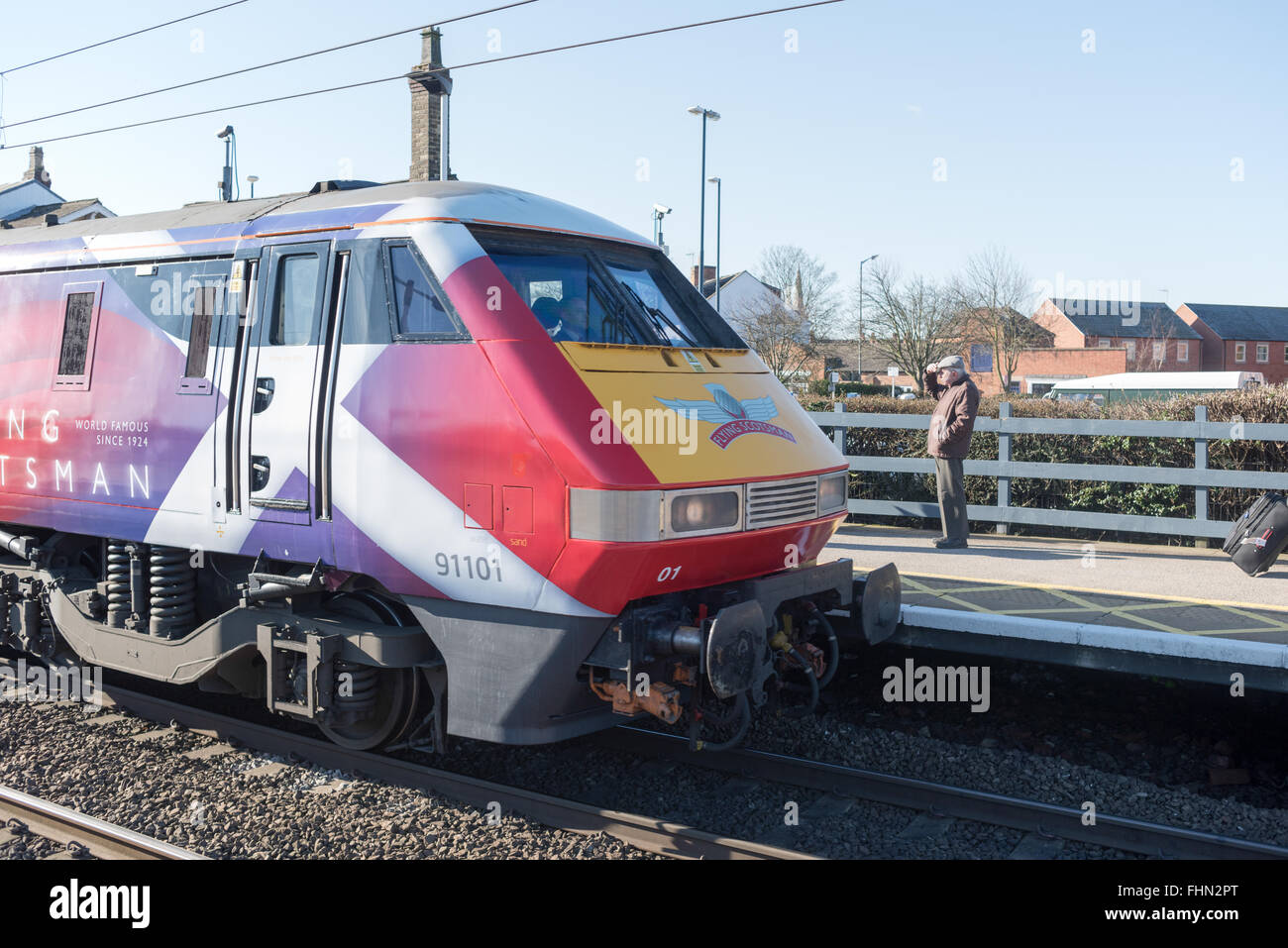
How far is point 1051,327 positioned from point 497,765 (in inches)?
2890

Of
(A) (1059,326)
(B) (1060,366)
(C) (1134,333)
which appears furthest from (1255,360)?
(B) (1060,366)

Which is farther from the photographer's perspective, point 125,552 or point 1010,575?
point 1010,575

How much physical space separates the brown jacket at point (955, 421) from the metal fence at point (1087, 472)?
98cm

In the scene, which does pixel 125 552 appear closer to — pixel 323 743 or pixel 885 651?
pixel 323 743

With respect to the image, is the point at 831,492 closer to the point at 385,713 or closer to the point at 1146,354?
the point at 385,713

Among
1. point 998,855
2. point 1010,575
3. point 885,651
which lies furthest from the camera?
point 1010,575

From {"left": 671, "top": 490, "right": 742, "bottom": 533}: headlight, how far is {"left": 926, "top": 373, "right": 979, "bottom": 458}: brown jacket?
17.0ft

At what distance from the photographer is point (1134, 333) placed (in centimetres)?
6806

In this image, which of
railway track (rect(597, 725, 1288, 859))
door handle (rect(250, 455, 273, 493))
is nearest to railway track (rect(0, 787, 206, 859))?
door handle (rect(250, 455, 273, 493))

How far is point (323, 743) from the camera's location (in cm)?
644

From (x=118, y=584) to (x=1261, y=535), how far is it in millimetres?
8547

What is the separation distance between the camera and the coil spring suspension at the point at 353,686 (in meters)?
5.62

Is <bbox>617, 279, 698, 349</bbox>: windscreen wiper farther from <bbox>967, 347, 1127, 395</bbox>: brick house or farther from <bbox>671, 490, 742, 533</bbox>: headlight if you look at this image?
<bbox>967, 347, 1127, 395</bbox>: brick house
